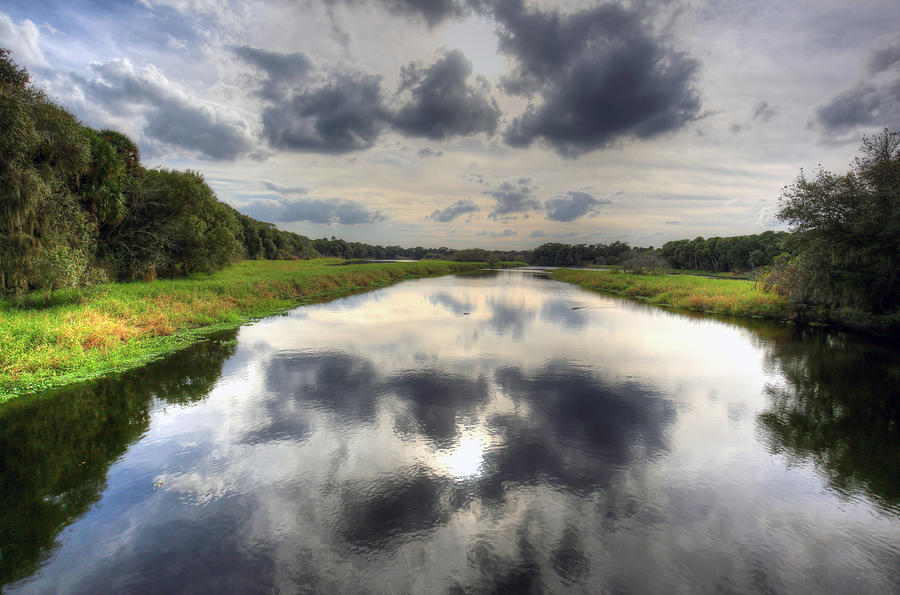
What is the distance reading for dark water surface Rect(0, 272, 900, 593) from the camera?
5277mm

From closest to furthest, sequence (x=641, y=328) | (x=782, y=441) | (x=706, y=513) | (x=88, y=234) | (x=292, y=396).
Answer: (x=706, y=513) < (x=782, y=441) < (x=292, y=396) < (x=88, y=234) < (x=641, y=328)

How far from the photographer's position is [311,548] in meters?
5.59

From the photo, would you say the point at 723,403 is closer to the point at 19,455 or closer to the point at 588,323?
the point at 588,323

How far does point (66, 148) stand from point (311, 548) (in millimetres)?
25509

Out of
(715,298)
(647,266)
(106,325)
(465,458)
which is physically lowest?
(465,458)

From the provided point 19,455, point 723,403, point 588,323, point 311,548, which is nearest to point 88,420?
point 19,455

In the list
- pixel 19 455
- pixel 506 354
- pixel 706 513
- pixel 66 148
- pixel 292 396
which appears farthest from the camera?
pixel 66 148

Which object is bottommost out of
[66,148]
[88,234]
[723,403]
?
[723,403]

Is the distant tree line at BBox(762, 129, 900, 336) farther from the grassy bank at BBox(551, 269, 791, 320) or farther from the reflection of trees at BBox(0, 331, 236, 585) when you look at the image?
the reflection of trees at BBox(0, 331, 236, 585)

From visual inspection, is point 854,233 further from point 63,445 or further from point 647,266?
point 647,266

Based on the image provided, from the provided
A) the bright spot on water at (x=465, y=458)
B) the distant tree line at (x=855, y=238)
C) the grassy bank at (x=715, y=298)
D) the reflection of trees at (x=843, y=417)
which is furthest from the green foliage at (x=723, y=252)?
the bright spot on water at (x=465, y=458)

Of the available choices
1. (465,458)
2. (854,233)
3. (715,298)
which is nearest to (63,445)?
(465,458)

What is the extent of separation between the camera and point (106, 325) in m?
15.5

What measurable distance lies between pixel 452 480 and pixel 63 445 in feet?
29.5
